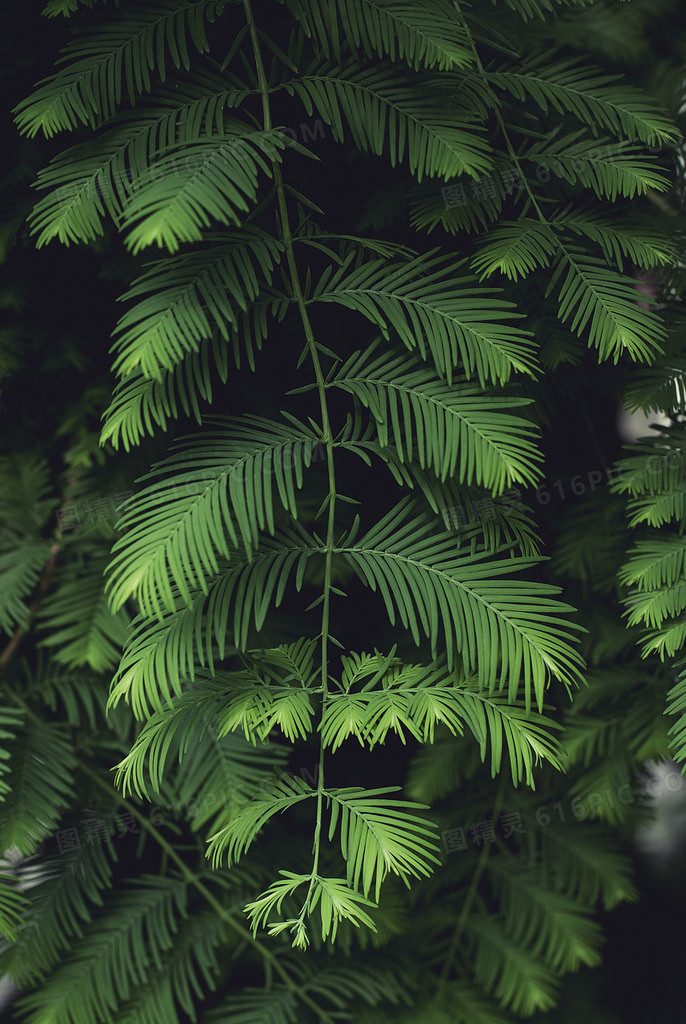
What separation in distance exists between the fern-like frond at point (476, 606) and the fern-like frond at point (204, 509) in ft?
0.27

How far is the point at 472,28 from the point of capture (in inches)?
29.9

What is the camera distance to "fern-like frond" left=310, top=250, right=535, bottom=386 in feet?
2.00

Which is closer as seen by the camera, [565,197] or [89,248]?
[565,197]

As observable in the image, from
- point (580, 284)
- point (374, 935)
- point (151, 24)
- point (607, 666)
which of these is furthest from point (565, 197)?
point (374, 935)

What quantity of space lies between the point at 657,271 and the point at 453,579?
471mm

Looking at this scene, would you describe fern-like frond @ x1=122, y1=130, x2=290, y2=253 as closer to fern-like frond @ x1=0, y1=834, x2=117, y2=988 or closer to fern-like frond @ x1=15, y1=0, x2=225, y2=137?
fern-like frond @ x1=15, y1=0, x2=225, y2=137

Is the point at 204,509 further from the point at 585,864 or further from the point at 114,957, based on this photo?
the point at 585,864

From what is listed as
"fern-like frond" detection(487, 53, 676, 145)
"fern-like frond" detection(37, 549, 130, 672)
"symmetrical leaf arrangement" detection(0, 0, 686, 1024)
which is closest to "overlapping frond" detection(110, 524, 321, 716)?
"symmetrical leaf arrangement" detection(0, 0, 686, 1024)

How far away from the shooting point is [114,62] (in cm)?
64

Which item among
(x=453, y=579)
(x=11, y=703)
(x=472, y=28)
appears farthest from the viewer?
(x=11, y=703)

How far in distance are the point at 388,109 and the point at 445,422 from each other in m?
0.27

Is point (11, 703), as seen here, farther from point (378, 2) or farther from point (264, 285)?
point (378, 2)

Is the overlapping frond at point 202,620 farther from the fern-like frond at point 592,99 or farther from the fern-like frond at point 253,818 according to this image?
the fern-like frond at point 592,99

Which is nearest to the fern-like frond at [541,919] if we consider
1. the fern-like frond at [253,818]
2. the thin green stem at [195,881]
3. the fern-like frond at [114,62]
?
the thin green stem at [195,881]
